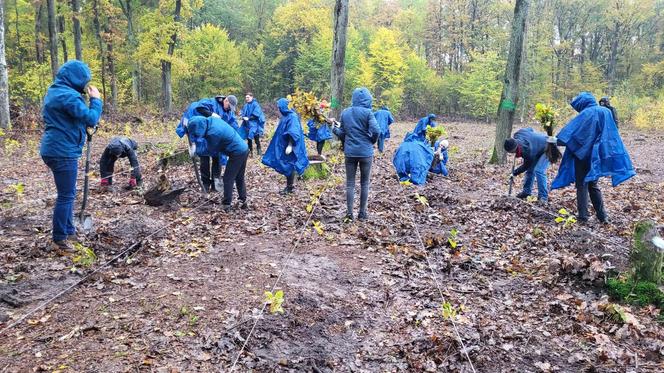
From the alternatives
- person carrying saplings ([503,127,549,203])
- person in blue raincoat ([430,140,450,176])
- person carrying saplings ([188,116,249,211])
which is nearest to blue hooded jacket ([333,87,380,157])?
person carrying saplings ([188,116,249,211])

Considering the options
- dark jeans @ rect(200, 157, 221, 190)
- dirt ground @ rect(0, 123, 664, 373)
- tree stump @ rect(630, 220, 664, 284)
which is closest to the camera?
dirt ground @ rect(0, 123, 664, 373)

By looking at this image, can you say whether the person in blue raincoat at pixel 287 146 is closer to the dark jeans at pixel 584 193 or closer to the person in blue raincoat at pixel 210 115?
the person in blue raincoat at pixel 210 115

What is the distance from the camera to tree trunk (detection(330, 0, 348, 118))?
1312cm

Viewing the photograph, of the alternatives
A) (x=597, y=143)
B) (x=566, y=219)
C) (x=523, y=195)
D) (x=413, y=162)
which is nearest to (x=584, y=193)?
(x=566, y=219)

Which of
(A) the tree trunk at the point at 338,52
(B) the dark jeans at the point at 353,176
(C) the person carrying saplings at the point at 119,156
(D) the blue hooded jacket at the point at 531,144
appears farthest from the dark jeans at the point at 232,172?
(A) the tree trunk at the point at 338,52

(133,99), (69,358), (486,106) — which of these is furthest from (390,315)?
(486,106)

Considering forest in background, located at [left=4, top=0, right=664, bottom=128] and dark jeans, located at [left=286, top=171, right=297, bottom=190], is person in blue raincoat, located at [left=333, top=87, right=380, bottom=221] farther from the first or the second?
forest in background, located at [left=4, top=0, right=664, bottom=128]

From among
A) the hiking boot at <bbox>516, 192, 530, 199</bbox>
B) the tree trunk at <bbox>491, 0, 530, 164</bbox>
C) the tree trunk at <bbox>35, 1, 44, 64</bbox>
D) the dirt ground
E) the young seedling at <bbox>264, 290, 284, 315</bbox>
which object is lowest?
the dirt ground

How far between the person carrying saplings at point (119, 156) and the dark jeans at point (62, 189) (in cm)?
293

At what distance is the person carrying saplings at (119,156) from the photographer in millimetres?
8477

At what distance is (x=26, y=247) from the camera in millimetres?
5629

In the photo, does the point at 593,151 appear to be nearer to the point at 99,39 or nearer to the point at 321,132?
the point at 321,132

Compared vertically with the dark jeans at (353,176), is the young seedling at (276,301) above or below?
below

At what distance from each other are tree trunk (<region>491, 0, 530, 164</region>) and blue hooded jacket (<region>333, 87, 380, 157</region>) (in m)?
6.36
